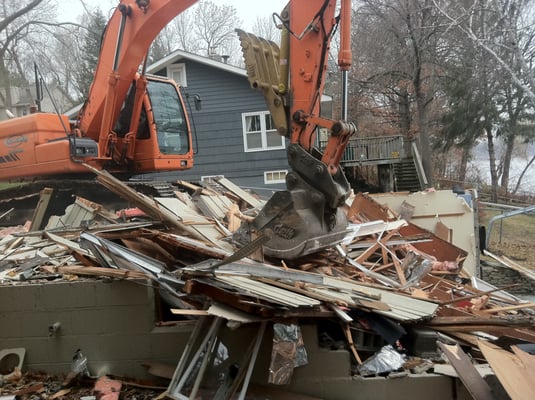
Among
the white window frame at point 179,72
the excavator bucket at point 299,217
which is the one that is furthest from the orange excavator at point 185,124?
the white window frame at point 179,72

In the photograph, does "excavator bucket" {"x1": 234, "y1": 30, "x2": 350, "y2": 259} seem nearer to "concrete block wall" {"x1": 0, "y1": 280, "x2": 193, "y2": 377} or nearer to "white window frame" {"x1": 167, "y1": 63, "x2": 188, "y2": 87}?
"concrete block wall" {"x1": 0, "y1": 280, "x2": 193, "y2": 377}

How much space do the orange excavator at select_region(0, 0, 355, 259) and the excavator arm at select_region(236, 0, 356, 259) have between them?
1cm

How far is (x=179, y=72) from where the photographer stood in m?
17.6

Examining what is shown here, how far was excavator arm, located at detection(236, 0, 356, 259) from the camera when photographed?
14.2 ft

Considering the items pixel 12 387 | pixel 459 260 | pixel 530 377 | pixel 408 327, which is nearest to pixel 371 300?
pixel 408 327

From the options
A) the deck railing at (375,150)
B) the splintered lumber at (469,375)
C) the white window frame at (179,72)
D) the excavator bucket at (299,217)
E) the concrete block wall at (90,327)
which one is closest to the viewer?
the splintered lumber at (469,375)

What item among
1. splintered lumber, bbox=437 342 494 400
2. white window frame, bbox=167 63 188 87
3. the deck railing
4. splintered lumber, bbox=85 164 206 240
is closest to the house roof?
white window frame, bbox=167 63 188 87

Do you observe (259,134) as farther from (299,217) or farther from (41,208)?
(299,217)

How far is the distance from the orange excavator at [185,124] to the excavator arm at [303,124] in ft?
0.03

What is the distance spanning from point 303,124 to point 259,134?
12574mm

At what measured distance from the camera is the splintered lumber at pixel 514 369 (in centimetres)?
274

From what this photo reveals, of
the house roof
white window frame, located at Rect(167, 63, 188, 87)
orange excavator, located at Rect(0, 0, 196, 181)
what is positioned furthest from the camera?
white window frame, located at Rect(167, 63, 188, 87)

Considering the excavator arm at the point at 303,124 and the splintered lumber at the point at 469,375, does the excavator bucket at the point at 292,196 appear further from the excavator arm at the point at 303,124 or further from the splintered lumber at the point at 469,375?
the splintered lumber at the point at 469,375

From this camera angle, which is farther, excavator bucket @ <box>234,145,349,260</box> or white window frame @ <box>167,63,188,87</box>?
white window frame @ <box>167,63,188,87</box>
